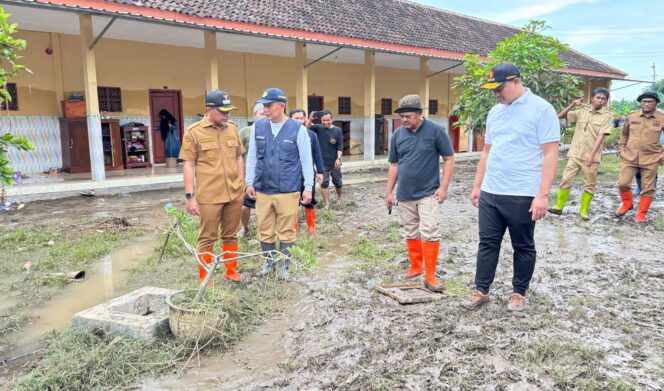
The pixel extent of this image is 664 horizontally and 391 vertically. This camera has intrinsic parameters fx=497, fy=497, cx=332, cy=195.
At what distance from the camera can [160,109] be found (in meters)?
13.9

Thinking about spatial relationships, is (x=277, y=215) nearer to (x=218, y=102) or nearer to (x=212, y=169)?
(x=212, y=169)

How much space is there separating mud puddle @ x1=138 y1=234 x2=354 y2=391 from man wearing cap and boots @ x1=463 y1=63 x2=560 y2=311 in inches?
53.2

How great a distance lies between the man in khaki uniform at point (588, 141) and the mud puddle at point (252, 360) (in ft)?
15.7

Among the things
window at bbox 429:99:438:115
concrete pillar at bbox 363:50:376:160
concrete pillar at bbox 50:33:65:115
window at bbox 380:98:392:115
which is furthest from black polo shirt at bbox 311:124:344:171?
window at bbox 429:99:438:115

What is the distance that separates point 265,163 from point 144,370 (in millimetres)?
2133

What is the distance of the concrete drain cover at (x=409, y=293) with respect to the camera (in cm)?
402

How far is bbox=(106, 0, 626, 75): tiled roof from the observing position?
11.6 m

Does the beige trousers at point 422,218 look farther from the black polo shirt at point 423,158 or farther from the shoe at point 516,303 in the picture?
the shoe at point 516,303

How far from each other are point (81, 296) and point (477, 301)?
3.40 meters

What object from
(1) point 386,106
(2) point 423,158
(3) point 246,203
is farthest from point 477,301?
(1) point 386,106

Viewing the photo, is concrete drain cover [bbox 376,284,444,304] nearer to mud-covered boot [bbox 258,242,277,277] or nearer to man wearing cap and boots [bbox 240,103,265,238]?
mud-covered boot [bbox 258,242,277,277]

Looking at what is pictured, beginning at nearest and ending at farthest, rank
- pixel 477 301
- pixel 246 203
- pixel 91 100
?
pixel 477 301, pixel 246 203, pixel 91 100

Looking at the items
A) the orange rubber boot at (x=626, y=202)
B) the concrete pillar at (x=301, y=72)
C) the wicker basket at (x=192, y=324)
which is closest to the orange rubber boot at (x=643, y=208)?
the orange rubber boot at (x=626, y=202)

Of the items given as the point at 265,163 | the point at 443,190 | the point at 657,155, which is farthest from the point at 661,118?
the point at 265,163
